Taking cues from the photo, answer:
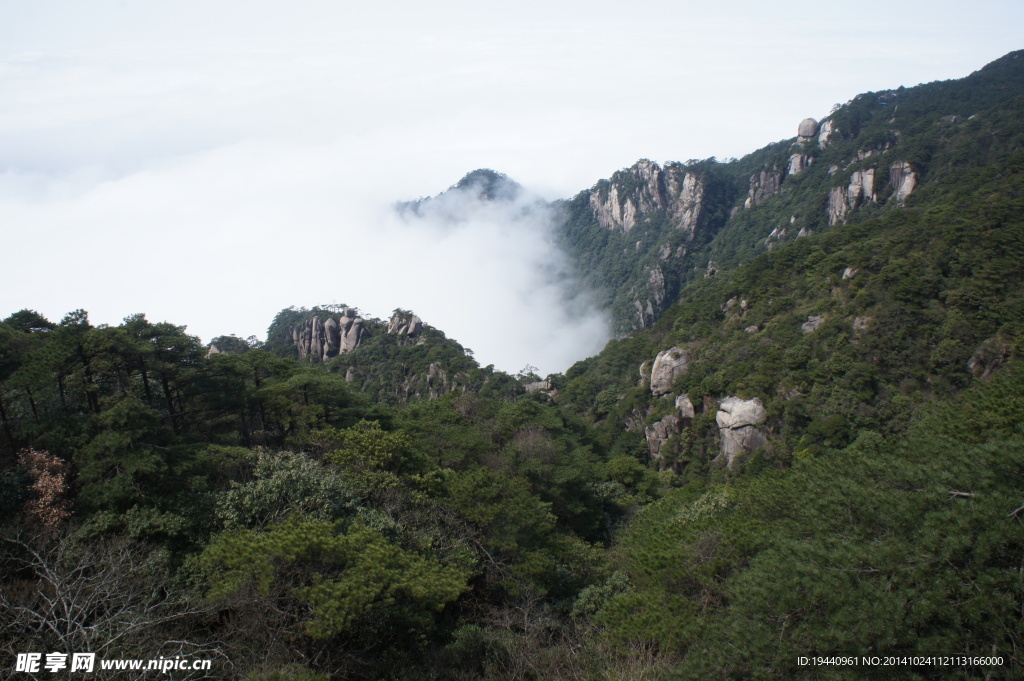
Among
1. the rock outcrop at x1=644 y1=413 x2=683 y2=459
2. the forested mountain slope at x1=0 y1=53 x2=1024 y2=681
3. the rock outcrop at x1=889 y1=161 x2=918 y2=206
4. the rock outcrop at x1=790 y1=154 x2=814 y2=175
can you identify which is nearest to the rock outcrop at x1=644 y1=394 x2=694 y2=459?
the rock outcrop at x1=644 y1=413 x2=683 y2=459

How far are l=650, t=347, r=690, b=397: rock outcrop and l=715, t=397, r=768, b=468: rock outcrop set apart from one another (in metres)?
10.3

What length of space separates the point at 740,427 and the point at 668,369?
505 inches

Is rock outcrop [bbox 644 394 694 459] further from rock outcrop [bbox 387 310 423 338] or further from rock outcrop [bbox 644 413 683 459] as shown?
rock outcrop [bbox 387 310 423 338]

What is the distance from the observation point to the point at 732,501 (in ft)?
62.1

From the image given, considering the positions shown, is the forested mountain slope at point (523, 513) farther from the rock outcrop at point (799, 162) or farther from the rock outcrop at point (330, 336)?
the rock outcrop at point (799, 162)

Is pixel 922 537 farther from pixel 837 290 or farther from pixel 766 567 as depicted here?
pixel 837 290

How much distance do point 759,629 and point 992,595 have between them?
318 cm

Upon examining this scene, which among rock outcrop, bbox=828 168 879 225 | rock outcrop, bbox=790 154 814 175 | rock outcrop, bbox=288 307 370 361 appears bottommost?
rock outcrop, bbox=288 307 370 361

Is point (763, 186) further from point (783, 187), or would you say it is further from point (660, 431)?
point (660, 431)

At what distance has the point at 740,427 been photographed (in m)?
37.8

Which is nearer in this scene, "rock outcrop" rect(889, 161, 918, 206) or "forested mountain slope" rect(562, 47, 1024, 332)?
"rock outcrop" rect(889, 161, 918, 206)

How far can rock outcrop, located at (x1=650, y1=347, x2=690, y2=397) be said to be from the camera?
49.7 metres

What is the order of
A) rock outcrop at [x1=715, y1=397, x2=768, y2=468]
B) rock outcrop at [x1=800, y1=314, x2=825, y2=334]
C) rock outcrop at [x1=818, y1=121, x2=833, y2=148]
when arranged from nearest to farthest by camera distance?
rock outcrop at [x1=715, y1=397, x2=768, y2=468], rock outcrop at [x1=800, y1=314, x2=825, y2=334], rock outcrop at [x1=818, y1=121, x2=833, y2=148]

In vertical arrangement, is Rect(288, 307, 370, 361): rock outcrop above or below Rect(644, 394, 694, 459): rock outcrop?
above
